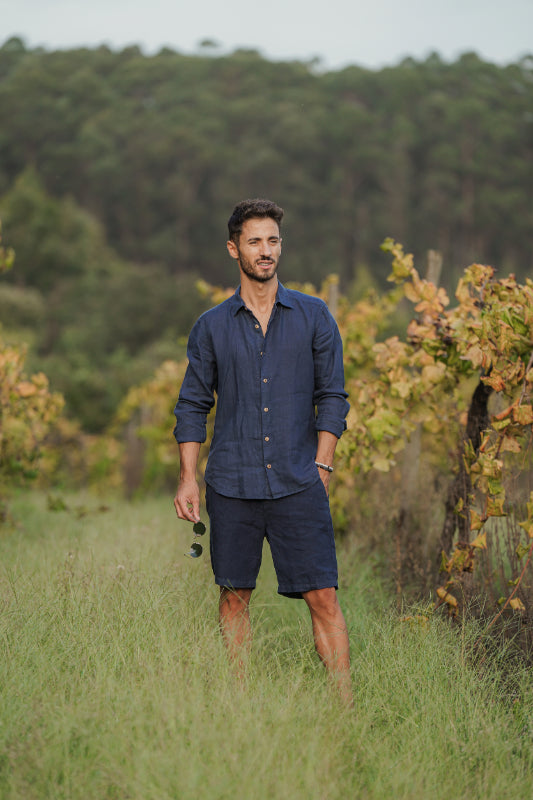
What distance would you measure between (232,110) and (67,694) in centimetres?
5872

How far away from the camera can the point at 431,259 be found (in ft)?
16.8

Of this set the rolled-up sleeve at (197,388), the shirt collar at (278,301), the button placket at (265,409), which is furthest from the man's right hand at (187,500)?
the shirt collar at (278,301)

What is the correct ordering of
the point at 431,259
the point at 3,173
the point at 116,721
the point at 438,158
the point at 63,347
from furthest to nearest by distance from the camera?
the point at 3,173, the point at 438,158, the point at 63,347, the point at 431,259, the point at 116,721

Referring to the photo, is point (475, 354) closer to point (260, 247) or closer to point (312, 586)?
point (260, 247)

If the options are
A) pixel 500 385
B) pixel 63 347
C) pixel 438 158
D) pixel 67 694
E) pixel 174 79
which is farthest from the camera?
pixel 174 79

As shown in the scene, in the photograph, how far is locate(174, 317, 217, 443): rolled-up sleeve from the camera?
10.3ft

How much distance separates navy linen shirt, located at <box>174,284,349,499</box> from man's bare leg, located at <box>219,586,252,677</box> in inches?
14.5

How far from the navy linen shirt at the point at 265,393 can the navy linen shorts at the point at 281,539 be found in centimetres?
6

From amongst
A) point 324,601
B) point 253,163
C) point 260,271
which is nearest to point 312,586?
point 324,601

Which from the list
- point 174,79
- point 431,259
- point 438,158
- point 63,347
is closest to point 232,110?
point 174,79

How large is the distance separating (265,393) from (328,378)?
0.25 metres

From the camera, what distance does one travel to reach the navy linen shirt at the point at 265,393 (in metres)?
2.99

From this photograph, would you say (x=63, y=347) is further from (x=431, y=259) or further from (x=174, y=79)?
(x=174, y=79)

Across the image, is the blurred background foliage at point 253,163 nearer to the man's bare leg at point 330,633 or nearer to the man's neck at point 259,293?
the man's neck at point 259,293
